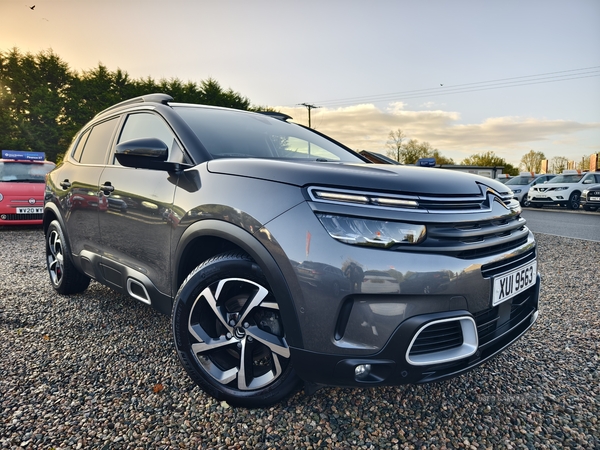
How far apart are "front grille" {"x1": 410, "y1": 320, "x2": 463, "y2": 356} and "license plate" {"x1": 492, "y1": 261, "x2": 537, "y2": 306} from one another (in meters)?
0.26

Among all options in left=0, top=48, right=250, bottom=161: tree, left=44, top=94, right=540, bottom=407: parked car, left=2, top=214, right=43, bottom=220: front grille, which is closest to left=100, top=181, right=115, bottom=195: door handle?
left=44, top=94, right=540, bottom=407: parked car

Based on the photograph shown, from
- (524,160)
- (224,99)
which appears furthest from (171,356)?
(524,160)

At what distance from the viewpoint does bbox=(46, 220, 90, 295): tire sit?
3693 millimetres

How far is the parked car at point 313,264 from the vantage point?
1.63 meters

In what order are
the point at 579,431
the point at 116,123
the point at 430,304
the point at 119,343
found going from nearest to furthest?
the point at 430,304 → the point at 579,431 → the point at 119,343 → the point at 116,123

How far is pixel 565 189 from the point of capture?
1859 centimetres

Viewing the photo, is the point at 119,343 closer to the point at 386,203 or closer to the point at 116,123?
the point at 116,123

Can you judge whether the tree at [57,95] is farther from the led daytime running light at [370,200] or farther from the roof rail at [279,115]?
the led daytime running light at [370,200]

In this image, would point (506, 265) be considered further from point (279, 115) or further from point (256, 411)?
point (279, 115)

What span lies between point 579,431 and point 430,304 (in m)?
1.05

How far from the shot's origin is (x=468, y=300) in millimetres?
1706

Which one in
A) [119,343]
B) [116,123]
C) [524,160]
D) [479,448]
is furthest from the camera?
[524,160]

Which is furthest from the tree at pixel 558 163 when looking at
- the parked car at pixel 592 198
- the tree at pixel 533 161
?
the parked car at pixel 592 198

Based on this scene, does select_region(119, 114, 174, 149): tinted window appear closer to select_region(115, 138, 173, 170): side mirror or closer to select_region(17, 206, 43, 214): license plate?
select_region(115, 138, 173, 170): side mirror
